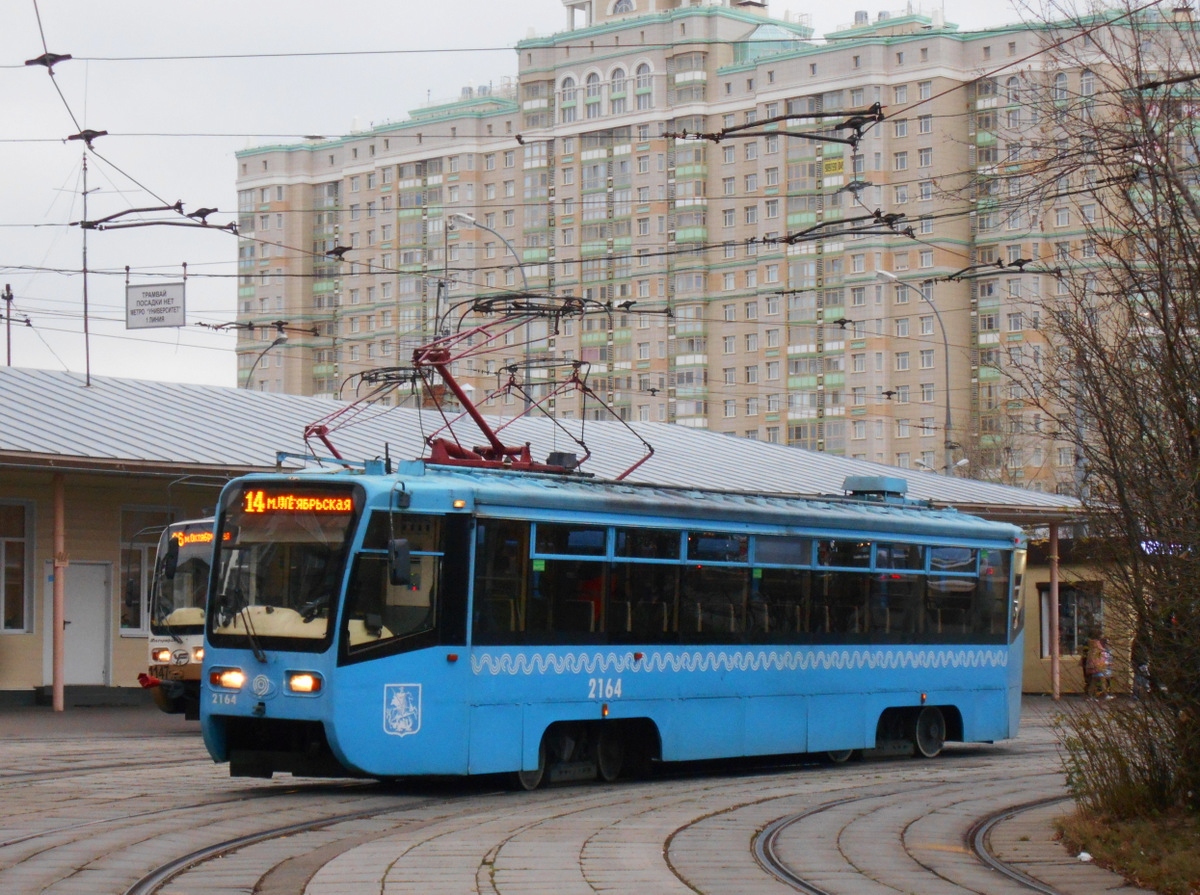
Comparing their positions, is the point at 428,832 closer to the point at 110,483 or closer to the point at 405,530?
the point at 405,530

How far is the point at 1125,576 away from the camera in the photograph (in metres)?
11.5

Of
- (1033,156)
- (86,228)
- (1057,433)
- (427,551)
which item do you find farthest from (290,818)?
(86,228)

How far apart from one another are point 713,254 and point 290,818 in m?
83.4

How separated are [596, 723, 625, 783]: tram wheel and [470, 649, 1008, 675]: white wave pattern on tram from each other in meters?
0.67

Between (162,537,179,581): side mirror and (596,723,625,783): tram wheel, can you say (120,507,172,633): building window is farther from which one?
(596,723,625,783): tram wheel

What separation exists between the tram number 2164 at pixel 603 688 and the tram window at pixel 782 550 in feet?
7.71

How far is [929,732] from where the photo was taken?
20922mm

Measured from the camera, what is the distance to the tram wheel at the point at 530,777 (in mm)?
15648

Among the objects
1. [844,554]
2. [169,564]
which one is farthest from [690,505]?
[169,564]

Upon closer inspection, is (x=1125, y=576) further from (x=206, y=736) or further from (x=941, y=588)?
(x=941, y=588)

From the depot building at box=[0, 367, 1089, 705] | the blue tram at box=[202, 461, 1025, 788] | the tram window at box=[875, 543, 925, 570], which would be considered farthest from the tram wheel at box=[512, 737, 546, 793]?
the depot building at box=[0, 367, 1089, 705]

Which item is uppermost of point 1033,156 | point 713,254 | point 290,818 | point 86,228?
point 713,254

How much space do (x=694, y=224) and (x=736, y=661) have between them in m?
81.1

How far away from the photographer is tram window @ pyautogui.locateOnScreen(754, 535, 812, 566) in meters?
18.0
